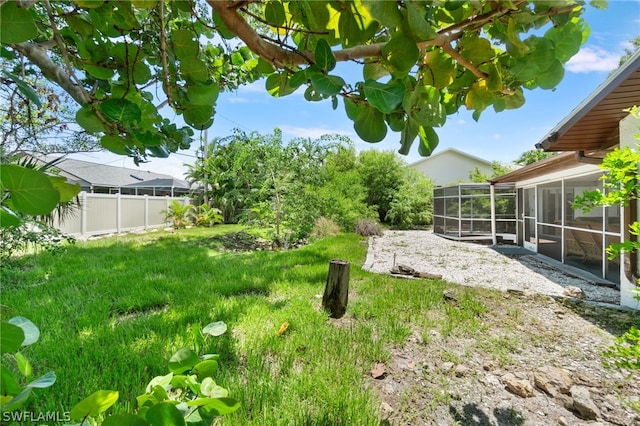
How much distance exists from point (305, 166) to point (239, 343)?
7257mm

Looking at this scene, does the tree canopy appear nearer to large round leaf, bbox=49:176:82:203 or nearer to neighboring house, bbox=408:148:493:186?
large round leaf, bbox=49:176:82:203

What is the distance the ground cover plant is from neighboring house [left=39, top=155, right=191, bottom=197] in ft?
57.0

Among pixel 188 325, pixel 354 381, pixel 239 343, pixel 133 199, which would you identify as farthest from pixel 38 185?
pixel 133 199

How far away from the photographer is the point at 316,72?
22.5 inches

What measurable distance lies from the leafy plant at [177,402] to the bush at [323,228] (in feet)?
31.2

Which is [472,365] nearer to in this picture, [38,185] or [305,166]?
[38,185]

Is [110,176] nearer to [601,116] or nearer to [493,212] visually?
[493,212]

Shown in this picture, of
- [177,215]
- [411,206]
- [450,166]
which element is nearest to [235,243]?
[177,215]

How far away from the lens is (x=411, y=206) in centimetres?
1653

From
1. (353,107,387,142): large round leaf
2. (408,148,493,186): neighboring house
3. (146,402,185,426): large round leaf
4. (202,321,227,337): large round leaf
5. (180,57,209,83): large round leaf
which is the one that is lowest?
(146,402,185,426): large round leaf

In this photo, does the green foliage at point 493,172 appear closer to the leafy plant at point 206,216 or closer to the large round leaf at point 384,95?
the leafy plant at point 206,216

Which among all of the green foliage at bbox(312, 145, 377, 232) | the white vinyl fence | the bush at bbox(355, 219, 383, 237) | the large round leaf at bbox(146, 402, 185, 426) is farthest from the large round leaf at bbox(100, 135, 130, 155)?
the bush at bbox(355, 219, 383, 237)

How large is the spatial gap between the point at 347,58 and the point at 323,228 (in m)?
9.88

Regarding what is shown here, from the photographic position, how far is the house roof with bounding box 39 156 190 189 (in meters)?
19.6
